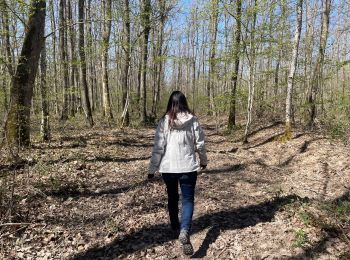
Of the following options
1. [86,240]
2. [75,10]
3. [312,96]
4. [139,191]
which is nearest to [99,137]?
[139,191]

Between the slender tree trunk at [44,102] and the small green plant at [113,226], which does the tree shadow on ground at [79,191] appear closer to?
the small green plant at [113,226]

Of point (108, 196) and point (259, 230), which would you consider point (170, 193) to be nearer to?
point (259, 230)

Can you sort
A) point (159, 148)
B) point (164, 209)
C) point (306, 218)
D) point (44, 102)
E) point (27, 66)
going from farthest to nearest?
point (44, 102) < point (27, 66) < point (164, 209) < point (306, 218) < point (159, 148)

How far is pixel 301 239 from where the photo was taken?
4.71 meters

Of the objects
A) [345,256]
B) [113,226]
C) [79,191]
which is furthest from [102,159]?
[345,256]

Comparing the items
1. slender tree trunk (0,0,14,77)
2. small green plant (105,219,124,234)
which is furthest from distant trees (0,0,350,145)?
small green plant (105,219,124,234)

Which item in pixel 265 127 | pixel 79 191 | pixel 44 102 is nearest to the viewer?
pixel 79 191

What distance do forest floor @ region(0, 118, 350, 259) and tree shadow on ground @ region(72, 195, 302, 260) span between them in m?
0.02

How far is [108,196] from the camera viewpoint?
6762mm

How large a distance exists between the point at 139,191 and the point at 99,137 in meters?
7.28

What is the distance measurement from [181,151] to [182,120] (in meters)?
0.43

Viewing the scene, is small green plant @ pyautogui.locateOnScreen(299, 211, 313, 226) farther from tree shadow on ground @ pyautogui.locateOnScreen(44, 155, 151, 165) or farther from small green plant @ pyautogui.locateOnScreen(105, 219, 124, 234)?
tree shadow on ground @ pyautogui.locateOnScreen(44, 155, 151, 165)

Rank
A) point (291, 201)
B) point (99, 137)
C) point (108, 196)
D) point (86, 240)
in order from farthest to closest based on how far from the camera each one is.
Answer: point (99, 137) → point (108, 196) → point (291, 201) → point (86, 240)

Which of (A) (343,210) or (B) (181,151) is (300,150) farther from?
(B) (181,151)
